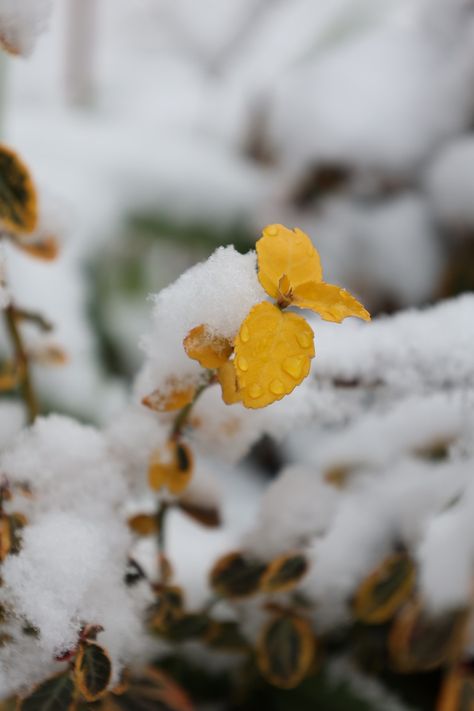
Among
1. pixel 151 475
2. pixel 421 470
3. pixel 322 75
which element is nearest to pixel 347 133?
pixel 322 75

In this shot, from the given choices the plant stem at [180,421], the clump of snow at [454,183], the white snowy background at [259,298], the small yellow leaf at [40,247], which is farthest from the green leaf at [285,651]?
the clump of snow at [454,183]

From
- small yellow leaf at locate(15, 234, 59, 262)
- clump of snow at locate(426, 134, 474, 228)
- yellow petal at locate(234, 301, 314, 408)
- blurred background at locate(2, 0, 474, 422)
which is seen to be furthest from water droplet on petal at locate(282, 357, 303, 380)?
clump of snow at locate(426, 134, 474, 228)

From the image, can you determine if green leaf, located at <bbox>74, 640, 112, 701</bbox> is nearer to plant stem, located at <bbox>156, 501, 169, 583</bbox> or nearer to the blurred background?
plant stem, located at <bbox>156, 501, 169, 583</bbox>

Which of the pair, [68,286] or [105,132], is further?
[105,132]

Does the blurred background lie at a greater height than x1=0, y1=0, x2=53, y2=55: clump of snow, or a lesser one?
greater

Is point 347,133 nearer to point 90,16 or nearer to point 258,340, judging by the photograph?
point 258,340

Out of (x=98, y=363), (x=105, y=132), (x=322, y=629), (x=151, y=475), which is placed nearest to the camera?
(x=151, y=475)

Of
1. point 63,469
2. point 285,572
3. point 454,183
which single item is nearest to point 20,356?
point 63,469

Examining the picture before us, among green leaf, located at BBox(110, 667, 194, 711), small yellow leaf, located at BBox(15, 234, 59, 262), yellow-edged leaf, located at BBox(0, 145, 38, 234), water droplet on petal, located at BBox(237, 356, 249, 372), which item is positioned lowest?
green leaf, located at BBox(110, 667, 194, 711)
